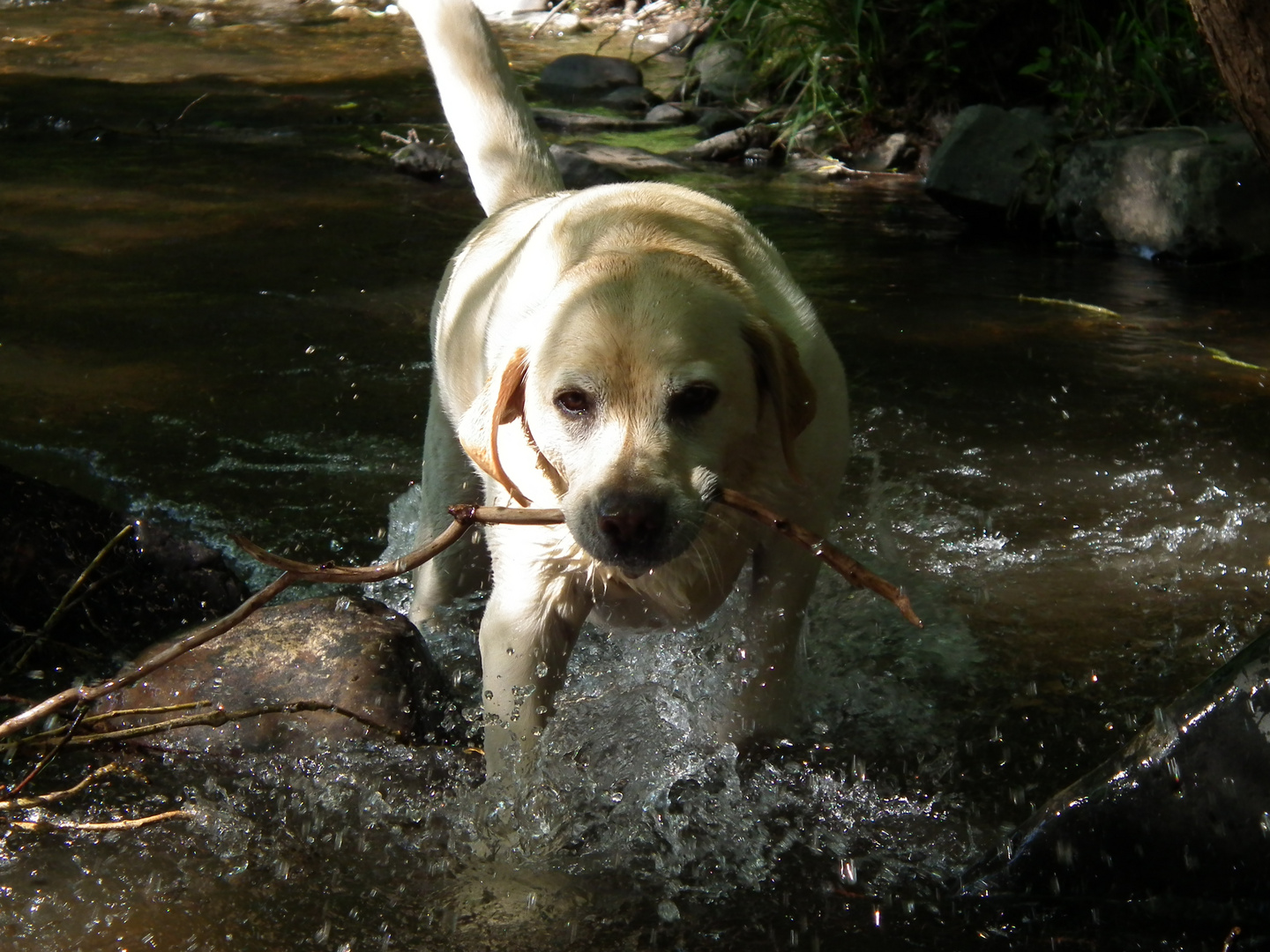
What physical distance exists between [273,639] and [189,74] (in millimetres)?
11484

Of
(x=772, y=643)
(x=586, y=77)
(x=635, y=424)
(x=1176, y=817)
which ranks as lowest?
(x=586, y=77)

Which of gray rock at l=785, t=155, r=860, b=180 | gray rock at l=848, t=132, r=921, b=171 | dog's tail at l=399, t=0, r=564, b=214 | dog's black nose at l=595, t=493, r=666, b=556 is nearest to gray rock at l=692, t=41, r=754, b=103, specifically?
gray rock at l=785, t=155, r=860, b=180

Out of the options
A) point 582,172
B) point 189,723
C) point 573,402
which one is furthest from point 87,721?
point 582,172

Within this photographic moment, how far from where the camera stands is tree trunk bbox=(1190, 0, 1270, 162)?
3.42 metres

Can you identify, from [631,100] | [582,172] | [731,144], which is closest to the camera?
[582,172]

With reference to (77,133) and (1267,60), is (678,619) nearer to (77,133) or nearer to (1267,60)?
(1267,60)

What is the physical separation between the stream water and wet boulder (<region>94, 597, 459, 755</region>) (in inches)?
3.9

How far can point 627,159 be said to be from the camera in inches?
402

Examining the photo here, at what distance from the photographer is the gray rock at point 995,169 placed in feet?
29.1

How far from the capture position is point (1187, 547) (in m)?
4.73

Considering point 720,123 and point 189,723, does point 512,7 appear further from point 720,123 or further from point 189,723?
point 189,723

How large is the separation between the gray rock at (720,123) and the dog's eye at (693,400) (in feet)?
28.8

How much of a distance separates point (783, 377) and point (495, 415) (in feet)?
2.20

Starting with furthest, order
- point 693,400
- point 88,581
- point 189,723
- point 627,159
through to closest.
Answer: point 627,159, point 88,581, point 189,723, point 693,400
